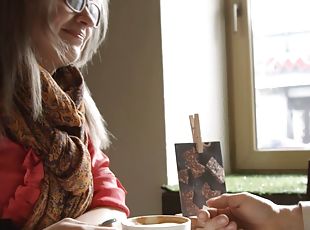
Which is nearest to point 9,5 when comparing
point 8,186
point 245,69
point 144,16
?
point 8,186

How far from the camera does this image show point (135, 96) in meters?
1.59

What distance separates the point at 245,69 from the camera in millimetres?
1806

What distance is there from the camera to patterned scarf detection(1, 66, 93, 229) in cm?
101

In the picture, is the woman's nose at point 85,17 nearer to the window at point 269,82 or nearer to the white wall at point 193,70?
the white wall at point 193,70

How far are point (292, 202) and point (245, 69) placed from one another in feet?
1.84

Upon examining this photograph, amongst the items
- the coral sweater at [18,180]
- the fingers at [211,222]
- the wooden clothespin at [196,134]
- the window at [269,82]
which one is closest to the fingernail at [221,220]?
the fingers at [211,222]

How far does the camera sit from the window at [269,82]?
5.72 ft

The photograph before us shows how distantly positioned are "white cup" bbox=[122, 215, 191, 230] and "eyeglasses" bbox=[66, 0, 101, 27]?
0.45 m

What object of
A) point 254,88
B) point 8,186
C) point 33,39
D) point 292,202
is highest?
point 33,39

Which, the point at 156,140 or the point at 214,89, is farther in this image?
the point at 214,89

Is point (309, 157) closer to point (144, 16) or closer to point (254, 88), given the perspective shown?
point (254, 88)

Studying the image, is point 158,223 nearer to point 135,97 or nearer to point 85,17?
point 85,17

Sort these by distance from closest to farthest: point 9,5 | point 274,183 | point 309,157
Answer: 1. point 9,5
2. point 274,183
3. point 309,157

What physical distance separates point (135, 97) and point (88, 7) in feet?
1.73
